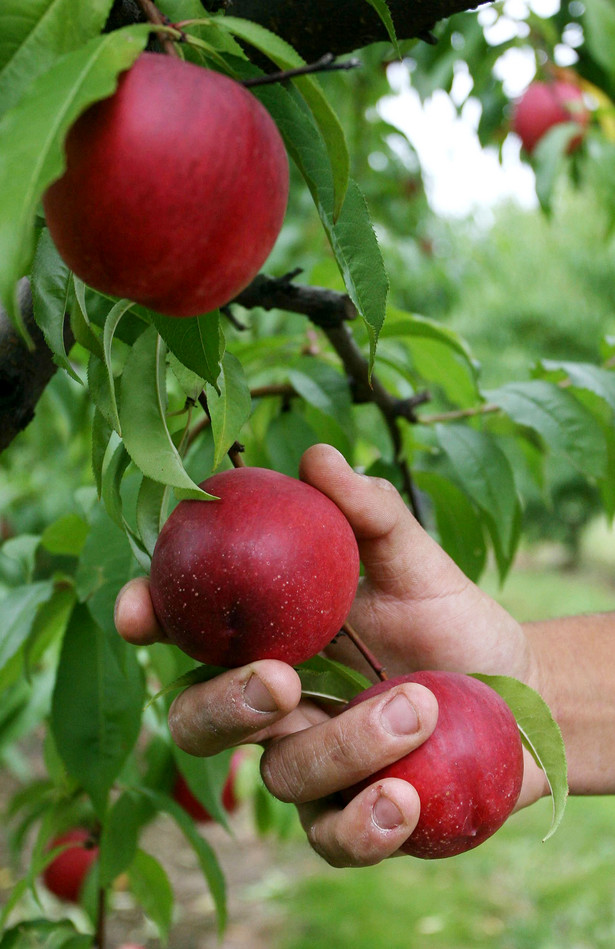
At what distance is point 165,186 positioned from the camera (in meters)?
0.36

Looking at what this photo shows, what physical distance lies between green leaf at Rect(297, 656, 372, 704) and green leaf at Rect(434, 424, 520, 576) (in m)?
0.33

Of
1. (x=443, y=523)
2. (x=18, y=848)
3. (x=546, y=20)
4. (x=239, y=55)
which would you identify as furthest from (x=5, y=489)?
(x=239, y=55)

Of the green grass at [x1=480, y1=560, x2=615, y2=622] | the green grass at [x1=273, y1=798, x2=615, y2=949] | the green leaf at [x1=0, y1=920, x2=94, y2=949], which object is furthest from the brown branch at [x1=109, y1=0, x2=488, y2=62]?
the green grass at [x1=480, y1=560, x2=615, y2=622]

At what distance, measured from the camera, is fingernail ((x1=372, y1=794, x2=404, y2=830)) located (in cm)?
58

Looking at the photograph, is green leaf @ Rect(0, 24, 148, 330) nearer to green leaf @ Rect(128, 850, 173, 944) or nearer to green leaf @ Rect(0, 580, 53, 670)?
green leaf @ Rect(0, 580, 53, 670)

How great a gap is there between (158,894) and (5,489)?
3.90 feet

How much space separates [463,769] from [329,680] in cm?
15

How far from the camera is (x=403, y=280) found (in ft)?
7.96

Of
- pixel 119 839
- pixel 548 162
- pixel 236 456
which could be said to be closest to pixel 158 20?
pixel 236 456

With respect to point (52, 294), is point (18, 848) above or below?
below

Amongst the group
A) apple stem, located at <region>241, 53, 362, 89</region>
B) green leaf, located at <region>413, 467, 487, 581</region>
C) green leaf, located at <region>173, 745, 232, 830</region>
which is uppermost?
apple stem, located at <region>241, 53, 362, 89</region>

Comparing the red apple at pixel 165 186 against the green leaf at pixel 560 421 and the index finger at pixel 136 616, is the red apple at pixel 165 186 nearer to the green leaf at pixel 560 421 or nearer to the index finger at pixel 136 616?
the index finger at pixel 136 616

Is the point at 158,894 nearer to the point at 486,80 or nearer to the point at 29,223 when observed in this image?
the point at 29,223

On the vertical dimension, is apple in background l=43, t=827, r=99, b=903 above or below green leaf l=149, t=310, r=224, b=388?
below
